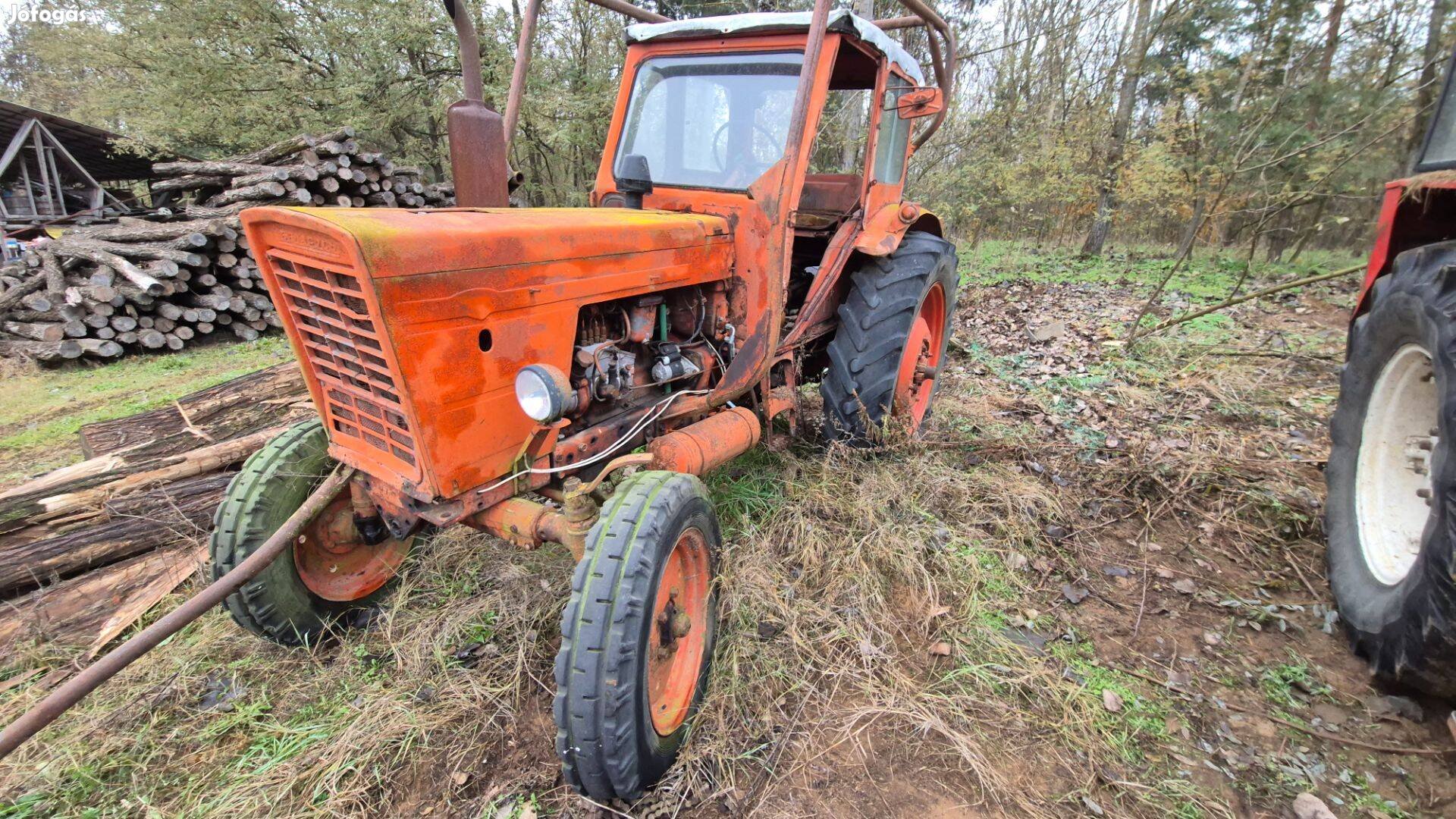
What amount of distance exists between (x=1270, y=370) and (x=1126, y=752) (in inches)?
151

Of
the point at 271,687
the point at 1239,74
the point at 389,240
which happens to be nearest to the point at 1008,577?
the point at 389,240

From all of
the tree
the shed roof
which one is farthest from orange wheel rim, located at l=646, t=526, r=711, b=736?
the shed roof

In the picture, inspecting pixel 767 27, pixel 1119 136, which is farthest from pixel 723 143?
pixel 1119 136

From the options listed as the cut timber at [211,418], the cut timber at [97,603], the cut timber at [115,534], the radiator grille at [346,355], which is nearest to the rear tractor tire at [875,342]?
the radiator grille at [346,355]

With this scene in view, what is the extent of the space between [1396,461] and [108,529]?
517 centimetres

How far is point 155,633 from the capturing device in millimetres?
1523

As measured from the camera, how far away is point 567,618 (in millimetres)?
1604

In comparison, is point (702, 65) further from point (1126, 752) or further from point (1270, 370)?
point (1270, 370)

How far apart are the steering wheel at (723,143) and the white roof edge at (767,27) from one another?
1.25 ft

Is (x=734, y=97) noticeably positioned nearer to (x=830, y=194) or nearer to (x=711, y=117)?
(x=711, y=117)

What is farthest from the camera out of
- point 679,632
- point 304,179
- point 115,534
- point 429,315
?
point 304,179

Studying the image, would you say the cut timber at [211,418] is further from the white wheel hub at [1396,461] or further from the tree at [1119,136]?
the tree at [1119,136]

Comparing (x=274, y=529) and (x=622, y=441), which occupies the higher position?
(x=622, y=441)

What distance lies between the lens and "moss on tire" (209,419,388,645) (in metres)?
2.08
